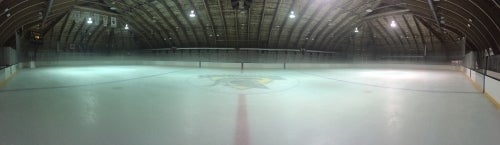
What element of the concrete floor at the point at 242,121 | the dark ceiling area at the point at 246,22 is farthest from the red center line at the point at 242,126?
the dark ceiling area at the point at 246,22

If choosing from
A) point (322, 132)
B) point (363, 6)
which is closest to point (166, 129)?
point (322, 132)

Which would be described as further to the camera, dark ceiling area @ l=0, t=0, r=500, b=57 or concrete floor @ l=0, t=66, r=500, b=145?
dark ceiling area @ l=0, t=0, r=500, b=57

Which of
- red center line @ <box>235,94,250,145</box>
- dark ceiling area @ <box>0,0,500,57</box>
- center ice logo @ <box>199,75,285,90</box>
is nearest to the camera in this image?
red center line @ <box>235,94,250,145</box>

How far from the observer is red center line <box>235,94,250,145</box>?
233 inches

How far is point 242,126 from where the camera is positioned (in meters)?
7.12

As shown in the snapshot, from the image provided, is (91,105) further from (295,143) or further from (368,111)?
(368,111)

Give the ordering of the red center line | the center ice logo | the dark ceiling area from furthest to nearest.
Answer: the dark ceiling area
the center ice logo
the red center line

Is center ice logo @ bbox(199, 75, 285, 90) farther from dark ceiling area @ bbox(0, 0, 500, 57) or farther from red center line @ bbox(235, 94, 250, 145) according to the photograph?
dark ceiling area @ bbox(0, 0, 500, 57)

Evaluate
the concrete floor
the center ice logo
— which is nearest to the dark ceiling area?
the center ice logo

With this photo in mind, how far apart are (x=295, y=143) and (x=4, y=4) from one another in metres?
16.6

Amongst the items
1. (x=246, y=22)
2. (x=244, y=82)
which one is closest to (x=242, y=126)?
(x=244, y=82)

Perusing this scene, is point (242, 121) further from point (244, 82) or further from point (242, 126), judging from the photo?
point (244, 82)

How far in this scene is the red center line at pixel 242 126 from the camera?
5.93m

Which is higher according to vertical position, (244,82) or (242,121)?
(244,82)
